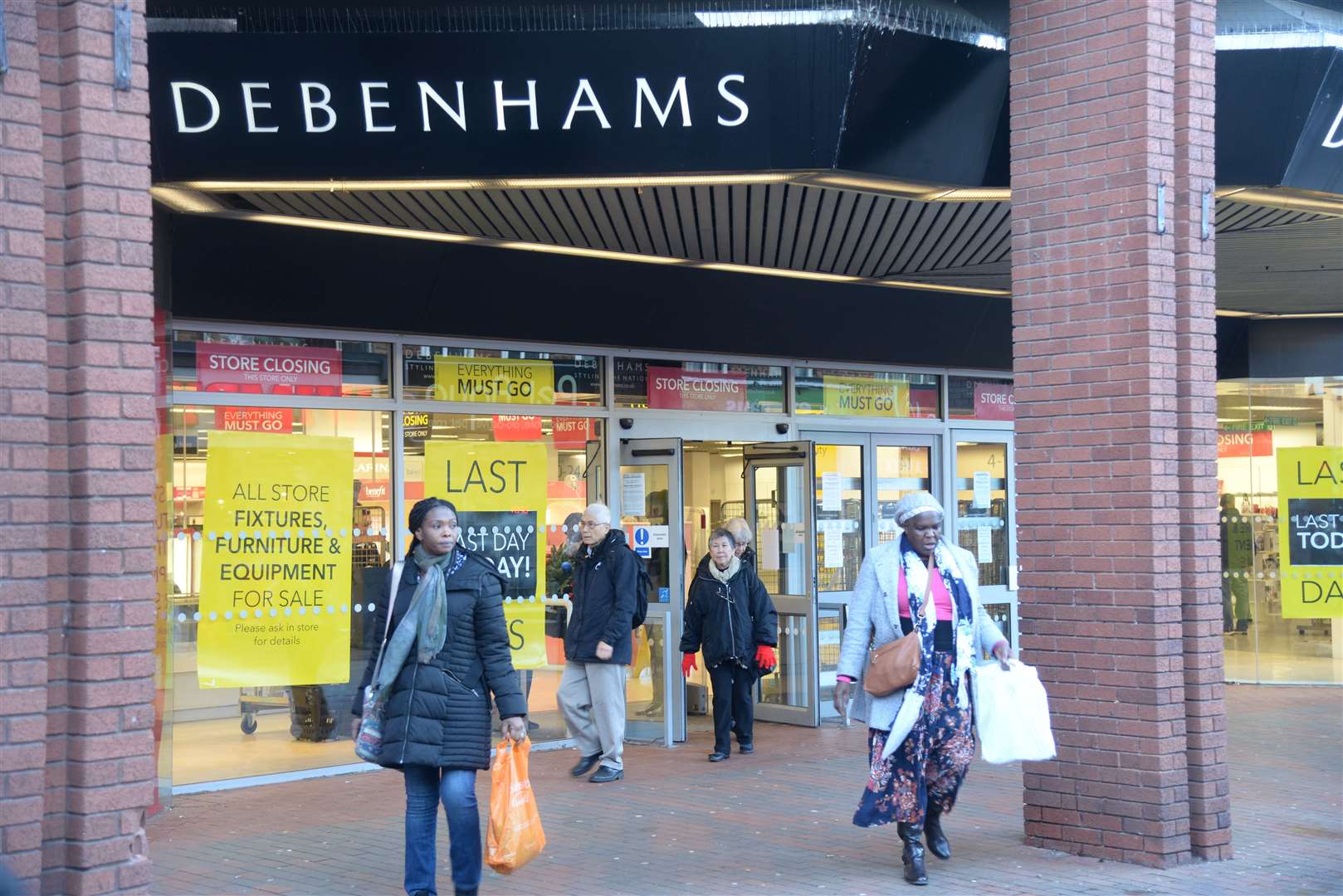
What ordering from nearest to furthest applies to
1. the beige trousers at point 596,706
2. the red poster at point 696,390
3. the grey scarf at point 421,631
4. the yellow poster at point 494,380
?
the grey scarf at point 421,631 → the beige trousers at point 596,706 → the yellow poster at point 494,380 → the red poster at point 696,390

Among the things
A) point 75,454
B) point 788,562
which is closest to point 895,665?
point 75,454

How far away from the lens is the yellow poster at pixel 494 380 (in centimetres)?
1027

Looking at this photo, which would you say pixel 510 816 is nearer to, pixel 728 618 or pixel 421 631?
pixel 421 631

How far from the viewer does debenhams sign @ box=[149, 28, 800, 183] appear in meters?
7.72

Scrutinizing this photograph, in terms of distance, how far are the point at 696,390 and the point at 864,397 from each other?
6.37 feet

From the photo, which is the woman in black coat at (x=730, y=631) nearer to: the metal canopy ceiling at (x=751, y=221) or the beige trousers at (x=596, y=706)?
the beige trousers at (x=596, y=706)

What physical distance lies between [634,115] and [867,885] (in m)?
4.26

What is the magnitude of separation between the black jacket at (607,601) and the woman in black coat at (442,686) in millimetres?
3153

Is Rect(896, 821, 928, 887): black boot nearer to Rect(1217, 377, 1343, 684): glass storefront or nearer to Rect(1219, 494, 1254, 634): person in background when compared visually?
Rect(1217, 377, 1343, 684): glass storefront

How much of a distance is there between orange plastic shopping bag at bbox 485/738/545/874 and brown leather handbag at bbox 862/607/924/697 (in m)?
1.65

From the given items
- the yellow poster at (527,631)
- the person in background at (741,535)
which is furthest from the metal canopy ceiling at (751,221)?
the yellow poster at (527,631)

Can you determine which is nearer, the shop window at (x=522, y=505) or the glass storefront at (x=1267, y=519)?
the shop window at (x=522, y=505)

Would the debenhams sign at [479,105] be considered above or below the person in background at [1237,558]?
above

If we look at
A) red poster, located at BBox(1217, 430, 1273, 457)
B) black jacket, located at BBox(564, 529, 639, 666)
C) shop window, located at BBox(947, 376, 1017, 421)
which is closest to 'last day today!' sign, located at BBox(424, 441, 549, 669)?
black jacket, located at BBox(564, 529, 639, 666)
